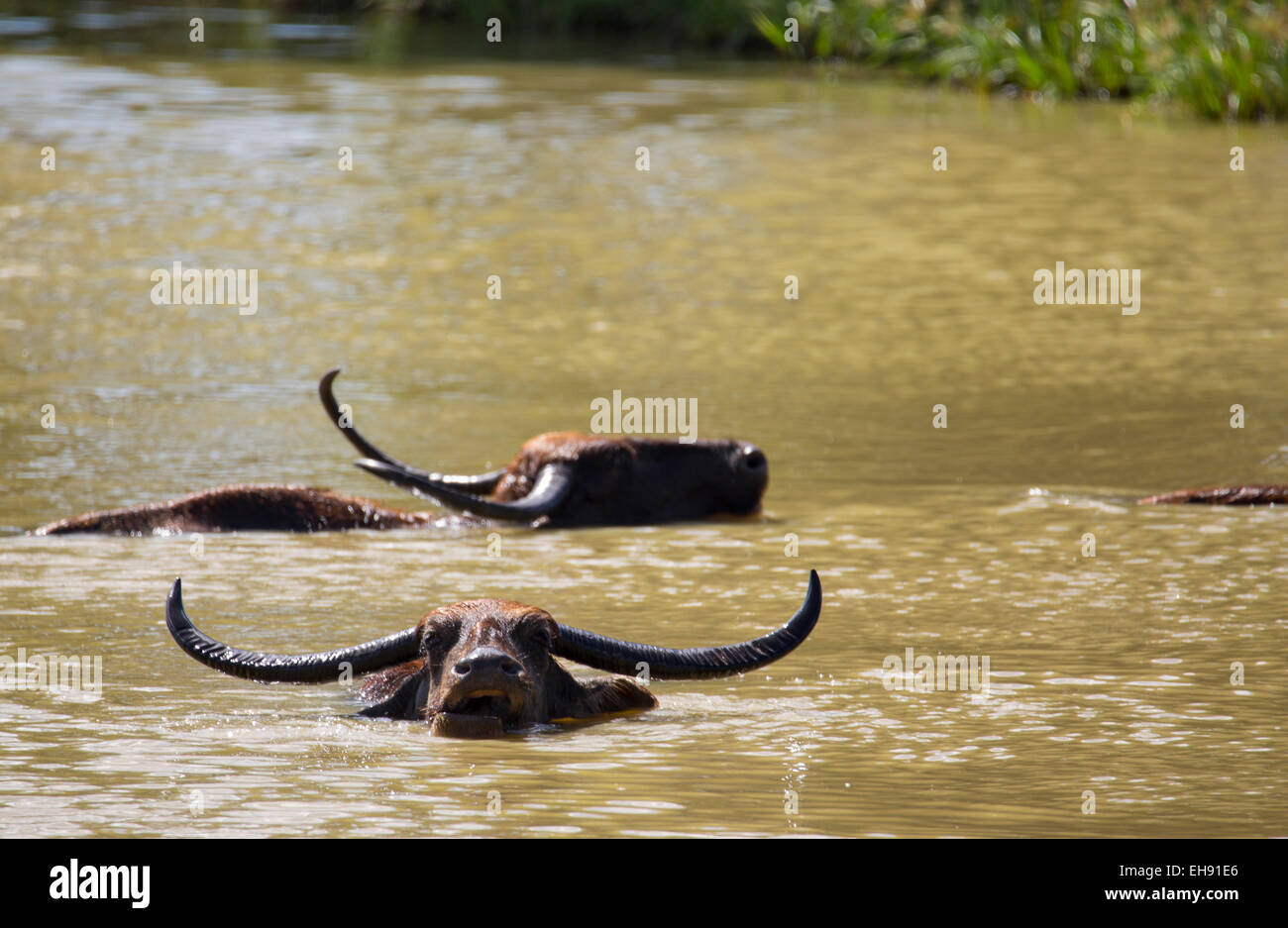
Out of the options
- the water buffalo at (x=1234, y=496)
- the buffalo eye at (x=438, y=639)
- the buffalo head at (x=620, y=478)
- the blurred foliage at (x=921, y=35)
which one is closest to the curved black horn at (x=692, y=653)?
the buffalo eye at (x=438, y=639)

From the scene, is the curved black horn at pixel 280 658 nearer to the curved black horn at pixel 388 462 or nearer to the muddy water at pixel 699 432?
the muddy water at pixel 699 432

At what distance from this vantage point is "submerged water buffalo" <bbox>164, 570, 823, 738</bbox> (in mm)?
5754

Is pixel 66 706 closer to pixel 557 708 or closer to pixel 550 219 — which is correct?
pixel 557 708

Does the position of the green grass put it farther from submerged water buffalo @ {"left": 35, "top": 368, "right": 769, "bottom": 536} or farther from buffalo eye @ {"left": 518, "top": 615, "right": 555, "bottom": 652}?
buffalo eye @ {"left": 518, "top": 615, "right": 555, "bottom": 652}

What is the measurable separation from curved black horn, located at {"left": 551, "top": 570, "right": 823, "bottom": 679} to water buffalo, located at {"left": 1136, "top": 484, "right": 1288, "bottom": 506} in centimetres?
371

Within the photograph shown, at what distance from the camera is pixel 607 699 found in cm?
607

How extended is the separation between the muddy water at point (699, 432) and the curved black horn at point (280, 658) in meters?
0.15

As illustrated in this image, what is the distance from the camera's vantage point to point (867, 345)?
1377 cm

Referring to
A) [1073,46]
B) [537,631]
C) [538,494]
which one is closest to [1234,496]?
[538,494]

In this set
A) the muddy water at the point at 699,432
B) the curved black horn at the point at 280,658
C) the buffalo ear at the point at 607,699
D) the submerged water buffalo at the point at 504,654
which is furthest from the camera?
the buffalo ear at the point at 607,699

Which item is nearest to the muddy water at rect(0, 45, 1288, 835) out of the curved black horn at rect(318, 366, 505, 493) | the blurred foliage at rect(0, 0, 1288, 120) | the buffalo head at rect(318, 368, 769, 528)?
the buffalo head at rect(318, 368, 769, 528)

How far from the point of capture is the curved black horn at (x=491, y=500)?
847 cm
